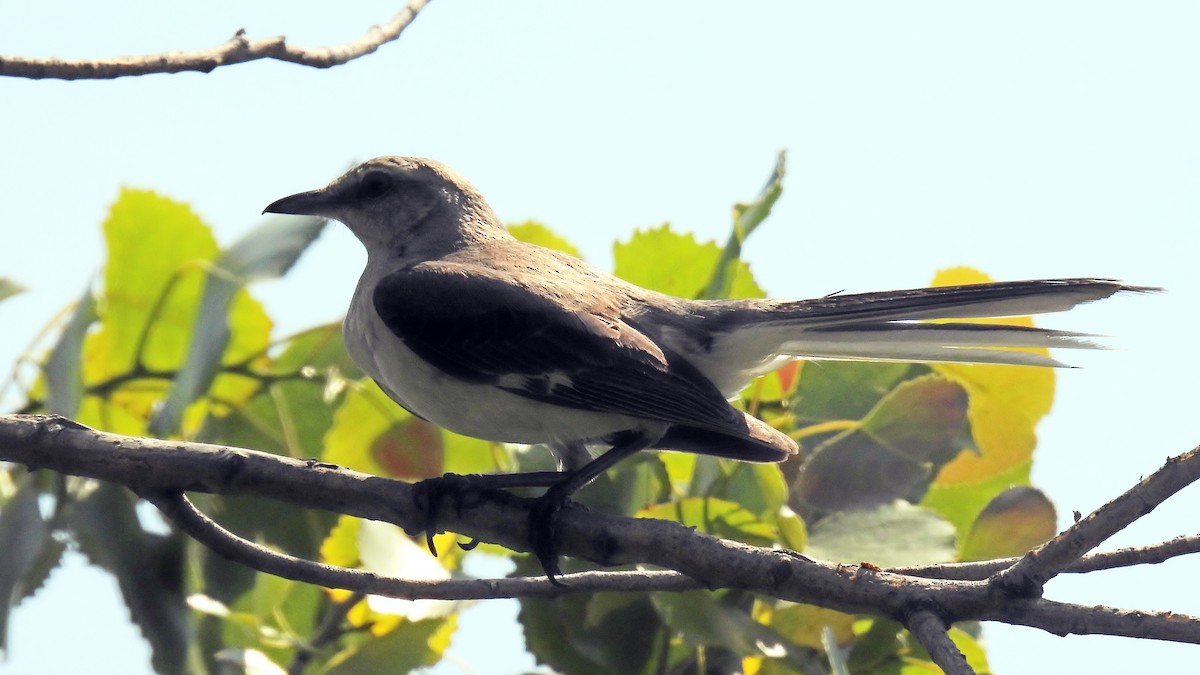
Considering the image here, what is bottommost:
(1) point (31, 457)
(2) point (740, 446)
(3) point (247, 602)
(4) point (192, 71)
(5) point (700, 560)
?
(3) point (247, 602)

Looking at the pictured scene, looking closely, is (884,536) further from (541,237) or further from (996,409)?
(541,237)

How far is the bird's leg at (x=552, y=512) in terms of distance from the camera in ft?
10.3

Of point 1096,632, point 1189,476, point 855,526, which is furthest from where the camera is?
point 855,526

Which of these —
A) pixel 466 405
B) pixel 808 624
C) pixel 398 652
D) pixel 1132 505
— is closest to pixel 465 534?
pixel 398 652

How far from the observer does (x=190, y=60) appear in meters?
3.01

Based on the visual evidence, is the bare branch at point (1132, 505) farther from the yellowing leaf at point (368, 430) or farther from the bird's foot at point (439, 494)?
the yellowing leaf at point (368, 430)

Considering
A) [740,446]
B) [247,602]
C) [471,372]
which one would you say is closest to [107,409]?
[247,602]

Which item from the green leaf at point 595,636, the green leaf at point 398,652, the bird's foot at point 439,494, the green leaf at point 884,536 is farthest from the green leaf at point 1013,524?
the green leaf at point 398,652

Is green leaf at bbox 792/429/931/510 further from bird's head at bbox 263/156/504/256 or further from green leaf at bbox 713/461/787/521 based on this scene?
bird's head at bbox 263/156/504/256

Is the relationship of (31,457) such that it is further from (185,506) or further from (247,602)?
(247,602)

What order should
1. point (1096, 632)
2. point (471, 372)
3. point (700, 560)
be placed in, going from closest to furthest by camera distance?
point (1096, 632)
point (700, 560)
point (471, 372)

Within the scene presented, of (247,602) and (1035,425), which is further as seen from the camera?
(1035,425)

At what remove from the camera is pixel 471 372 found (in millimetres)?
3672

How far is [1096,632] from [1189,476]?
36cm
